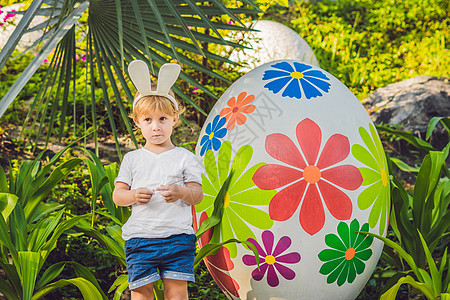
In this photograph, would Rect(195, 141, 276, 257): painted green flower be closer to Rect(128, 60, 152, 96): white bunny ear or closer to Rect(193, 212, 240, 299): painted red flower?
Rect(193, 212, 240, 299): painted red flower

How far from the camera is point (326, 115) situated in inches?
102

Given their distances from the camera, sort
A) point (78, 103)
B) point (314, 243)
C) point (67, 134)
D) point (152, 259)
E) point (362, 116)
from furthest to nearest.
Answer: point (78, 103)
point (67, 134)
point (362, 116)
point (314, 243)
point (152, 259)

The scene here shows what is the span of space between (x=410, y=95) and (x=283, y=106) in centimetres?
349

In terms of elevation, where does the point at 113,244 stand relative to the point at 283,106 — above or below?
below

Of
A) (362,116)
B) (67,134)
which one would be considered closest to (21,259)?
(362,116)

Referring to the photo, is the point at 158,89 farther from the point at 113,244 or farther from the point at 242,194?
the point at 113,244

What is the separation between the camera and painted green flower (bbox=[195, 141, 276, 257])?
2500 millimetres

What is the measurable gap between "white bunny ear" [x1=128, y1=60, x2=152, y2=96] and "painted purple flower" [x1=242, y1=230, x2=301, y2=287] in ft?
2.79

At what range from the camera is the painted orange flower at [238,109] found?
2660 mm

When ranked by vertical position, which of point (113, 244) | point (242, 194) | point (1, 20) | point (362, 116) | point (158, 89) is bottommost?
point (113, 244)

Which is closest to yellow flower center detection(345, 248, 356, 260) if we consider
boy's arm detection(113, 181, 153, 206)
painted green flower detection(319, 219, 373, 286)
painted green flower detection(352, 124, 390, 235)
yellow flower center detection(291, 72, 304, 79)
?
painted green flower detection(319, 219, 373, 286)

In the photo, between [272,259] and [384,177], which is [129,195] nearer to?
[272,259]

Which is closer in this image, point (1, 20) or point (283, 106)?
point (283, 106)

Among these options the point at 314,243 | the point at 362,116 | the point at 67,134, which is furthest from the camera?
the point at 67,134
